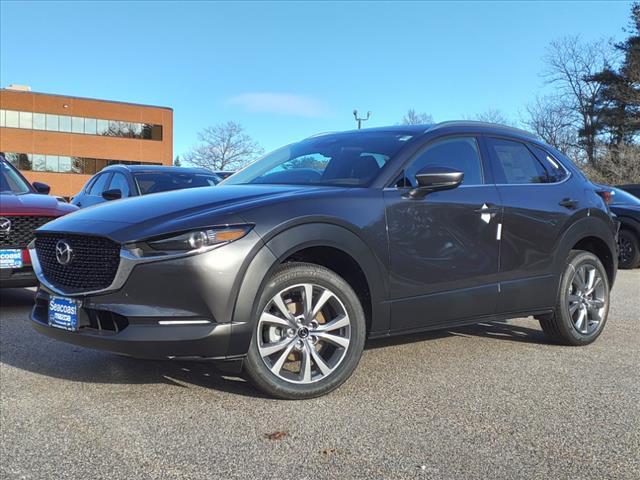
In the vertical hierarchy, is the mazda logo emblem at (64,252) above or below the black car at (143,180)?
below

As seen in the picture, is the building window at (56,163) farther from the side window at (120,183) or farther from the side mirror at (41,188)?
the side mirror at (41,188)

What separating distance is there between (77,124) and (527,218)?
54.5m

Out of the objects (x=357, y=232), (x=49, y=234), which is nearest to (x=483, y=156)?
(x=357, y=232)

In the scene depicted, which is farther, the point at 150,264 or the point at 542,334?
the point at 542,334

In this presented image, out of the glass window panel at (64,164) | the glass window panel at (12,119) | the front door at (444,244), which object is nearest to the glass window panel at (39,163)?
the glass window panel at (64,164)

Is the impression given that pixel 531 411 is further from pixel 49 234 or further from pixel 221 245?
pixel 49 234

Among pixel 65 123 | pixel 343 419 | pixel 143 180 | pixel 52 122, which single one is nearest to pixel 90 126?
pixel 65 123

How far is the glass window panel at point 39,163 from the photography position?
170 ft

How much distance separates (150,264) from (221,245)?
0.38 m

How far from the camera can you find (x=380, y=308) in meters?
3.87

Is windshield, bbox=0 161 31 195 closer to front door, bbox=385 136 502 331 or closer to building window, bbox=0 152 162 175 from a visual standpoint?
front door, bbox=385 136 502 331

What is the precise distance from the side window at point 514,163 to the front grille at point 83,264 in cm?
285

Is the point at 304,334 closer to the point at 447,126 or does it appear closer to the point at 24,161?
the point at 447,126

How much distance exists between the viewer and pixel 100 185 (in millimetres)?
9516
